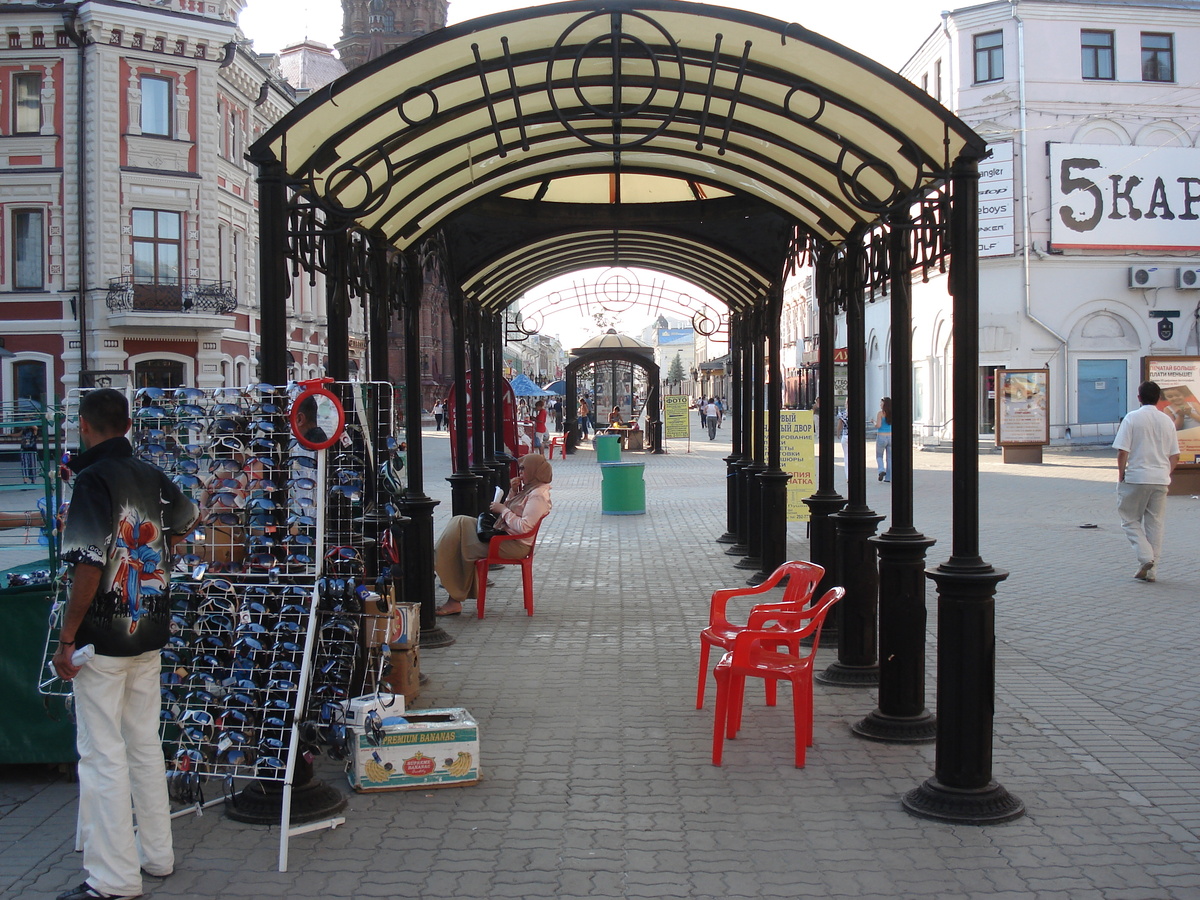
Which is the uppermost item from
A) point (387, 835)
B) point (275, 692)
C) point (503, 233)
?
point (503, 233)

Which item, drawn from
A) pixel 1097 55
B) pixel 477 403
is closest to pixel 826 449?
pixel 477 403

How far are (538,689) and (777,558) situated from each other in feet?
13.0

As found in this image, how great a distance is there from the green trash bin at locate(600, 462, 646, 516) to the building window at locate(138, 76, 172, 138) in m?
21.0

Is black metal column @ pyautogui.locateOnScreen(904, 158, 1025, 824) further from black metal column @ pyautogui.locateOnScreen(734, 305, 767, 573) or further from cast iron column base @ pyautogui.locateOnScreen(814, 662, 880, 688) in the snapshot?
black metal column @ pyautogui.locateOnScreen(734, 305, 767, 573)

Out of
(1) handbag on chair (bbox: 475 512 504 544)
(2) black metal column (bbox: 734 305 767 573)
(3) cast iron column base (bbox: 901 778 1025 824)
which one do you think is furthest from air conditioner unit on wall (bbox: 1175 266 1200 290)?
(3) cast iron column base (bbox: 901 778 1025 824)

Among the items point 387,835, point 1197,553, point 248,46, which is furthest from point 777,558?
point 248,46

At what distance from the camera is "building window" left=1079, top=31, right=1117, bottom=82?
33406 mm

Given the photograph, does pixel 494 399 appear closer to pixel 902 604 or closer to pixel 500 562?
pixel 500 562

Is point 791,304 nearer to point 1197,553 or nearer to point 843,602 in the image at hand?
point 1197,553

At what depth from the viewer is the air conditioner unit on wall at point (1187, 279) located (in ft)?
→ 109

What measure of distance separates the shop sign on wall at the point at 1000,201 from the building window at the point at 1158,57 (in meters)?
5.22

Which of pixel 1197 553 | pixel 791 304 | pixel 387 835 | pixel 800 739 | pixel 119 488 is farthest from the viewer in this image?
pixel 791 304

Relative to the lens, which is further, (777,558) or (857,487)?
(777,558)

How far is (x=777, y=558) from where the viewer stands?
10375mm
